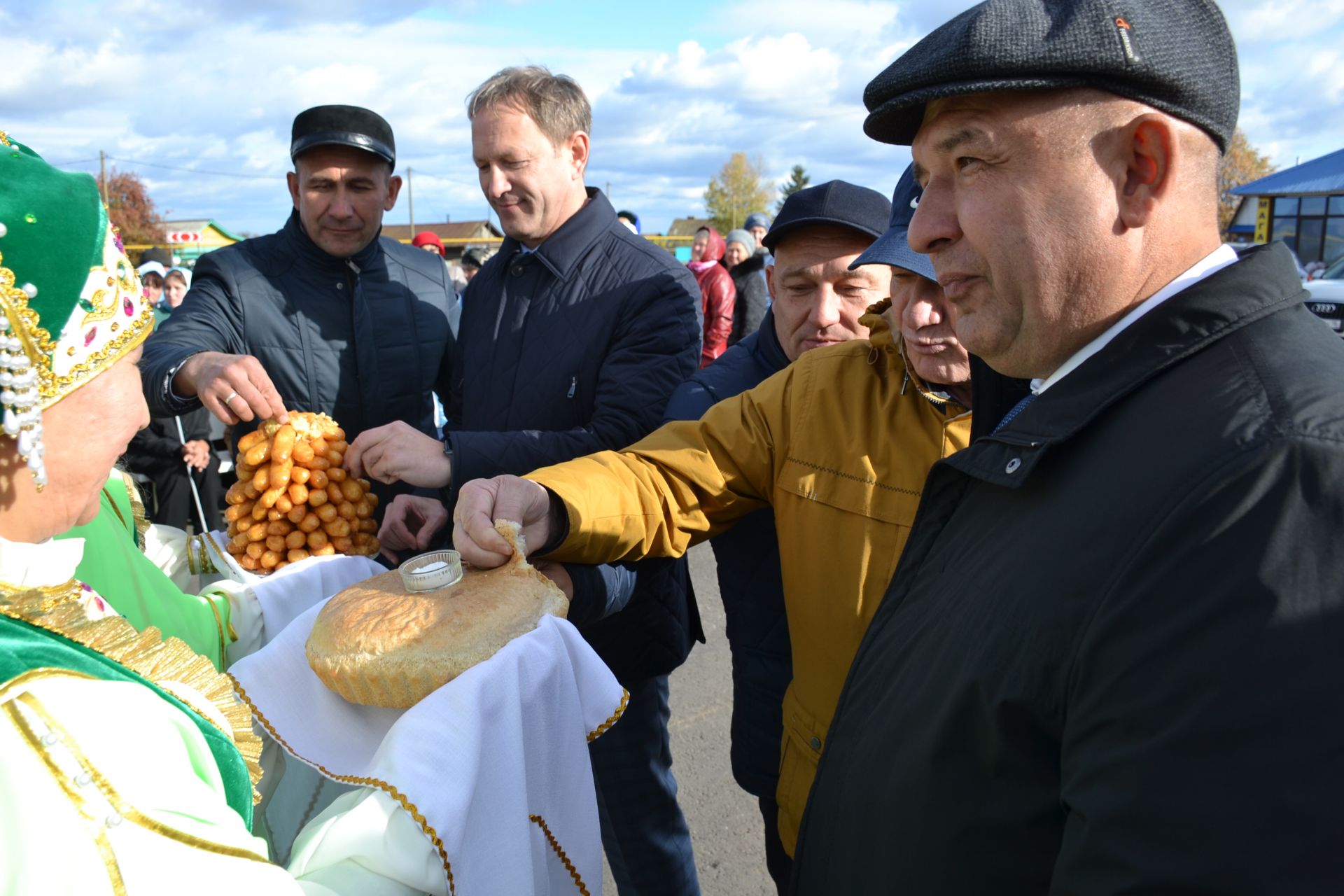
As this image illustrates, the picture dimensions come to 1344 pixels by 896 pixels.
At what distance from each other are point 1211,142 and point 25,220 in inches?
61.8

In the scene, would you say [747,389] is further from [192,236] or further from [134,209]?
[134,209]

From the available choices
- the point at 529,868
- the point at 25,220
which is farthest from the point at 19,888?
the point at 25,220

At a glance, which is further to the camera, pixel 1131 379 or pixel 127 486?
pixel 127 486

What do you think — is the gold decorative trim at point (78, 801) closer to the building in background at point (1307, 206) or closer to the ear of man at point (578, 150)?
the ear of man at point (578, 150)

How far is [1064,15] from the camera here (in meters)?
1.10

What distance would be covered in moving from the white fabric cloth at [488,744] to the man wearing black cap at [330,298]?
151cm

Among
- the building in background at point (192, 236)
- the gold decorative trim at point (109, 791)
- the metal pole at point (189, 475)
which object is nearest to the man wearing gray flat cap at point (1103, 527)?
the gold decorative trim at point (109, 791)

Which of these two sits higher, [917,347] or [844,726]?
Answer: [917,347]

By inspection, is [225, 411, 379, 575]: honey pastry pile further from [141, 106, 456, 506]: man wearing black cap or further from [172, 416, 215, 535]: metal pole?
[172, 416, 215, 535]: metal pole

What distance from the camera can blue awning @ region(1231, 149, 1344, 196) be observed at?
20562mm

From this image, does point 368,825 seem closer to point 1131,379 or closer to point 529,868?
point 529,868

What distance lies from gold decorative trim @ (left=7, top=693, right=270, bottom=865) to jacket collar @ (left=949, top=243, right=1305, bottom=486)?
1.10 metres

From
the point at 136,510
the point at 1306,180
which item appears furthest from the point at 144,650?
the point at 1306,180

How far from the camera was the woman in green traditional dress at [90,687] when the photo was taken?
0.93 meters
